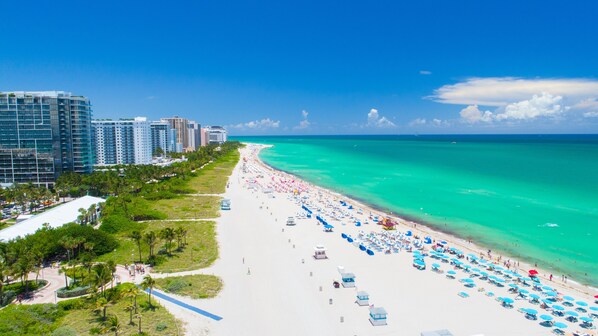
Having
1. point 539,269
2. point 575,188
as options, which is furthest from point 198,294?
point 575,188

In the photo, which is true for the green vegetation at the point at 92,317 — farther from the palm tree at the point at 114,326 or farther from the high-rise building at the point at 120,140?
the high-rise building at the point at 120,140

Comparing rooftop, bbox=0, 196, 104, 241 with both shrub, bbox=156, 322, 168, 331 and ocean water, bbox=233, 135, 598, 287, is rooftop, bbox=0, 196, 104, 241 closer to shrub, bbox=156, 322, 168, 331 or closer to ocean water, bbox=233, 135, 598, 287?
shrub, bbox=156, 322, 168, 331

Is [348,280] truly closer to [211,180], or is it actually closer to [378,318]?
[378,318]

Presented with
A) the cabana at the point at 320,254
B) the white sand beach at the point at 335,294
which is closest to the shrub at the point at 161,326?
the white sand beach at the point at 335,294

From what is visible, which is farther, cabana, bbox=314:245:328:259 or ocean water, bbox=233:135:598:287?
ocean water, bbox=233:135:598:287

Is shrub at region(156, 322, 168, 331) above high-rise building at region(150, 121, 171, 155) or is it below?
below

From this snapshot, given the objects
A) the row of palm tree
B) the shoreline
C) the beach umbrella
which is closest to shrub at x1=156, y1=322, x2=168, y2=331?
the row of palm tree

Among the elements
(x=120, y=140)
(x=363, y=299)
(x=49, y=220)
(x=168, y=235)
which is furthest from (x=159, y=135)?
(x=363, y=299)
